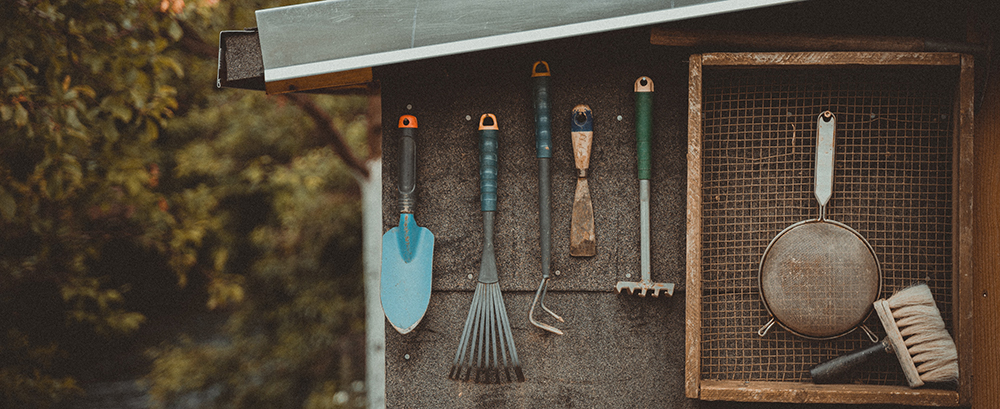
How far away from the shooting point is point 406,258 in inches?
58.3

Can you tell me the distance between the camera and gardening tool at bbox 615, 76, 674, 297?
4.71 ft

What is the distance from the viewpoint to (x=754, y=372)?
1.42 meters

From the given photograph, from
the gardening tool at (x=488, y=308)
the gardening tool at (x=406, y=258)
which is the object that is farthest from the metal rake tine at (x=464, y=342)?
the gardening tool at (x=406, y=258)

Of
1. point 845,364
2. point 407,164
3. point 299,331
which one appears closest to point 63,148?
point 407,164

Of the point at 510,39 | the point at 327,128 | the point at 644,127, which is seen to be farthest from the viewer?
the point at 327,128

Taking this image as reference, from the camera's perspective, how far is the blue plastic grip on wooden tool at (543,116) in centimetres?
145

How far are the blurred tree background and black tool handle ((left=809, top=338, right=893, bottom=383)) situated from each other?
7.11ft

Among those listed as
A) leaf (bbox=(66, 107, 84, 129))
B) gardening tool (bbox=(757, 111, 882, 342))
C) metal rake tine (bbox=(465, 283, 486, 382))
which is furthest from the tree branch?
gardening tool (bbox=(757, 111, 882, 342))

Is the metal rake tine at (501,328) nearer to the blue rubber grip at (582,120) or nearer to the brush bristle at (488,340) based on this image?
the brush bristle at (488,340)

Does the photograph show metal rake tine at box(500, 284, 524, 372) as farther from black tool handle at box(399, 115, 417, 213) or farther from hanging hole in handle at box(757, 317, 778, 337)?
hanging hole in handle at box(757, 317, 778, 337)

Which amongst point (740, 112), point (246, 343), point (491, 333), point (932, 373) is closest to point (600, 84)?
point (740, 112)

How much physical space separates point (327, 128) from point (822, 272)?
283 centimetres

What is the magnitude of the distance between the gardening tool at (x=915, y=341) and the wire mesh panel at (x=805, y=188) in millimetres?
69

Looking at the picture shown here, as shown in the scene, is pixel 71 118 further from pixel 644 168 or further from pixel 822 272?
pixel 822 272
